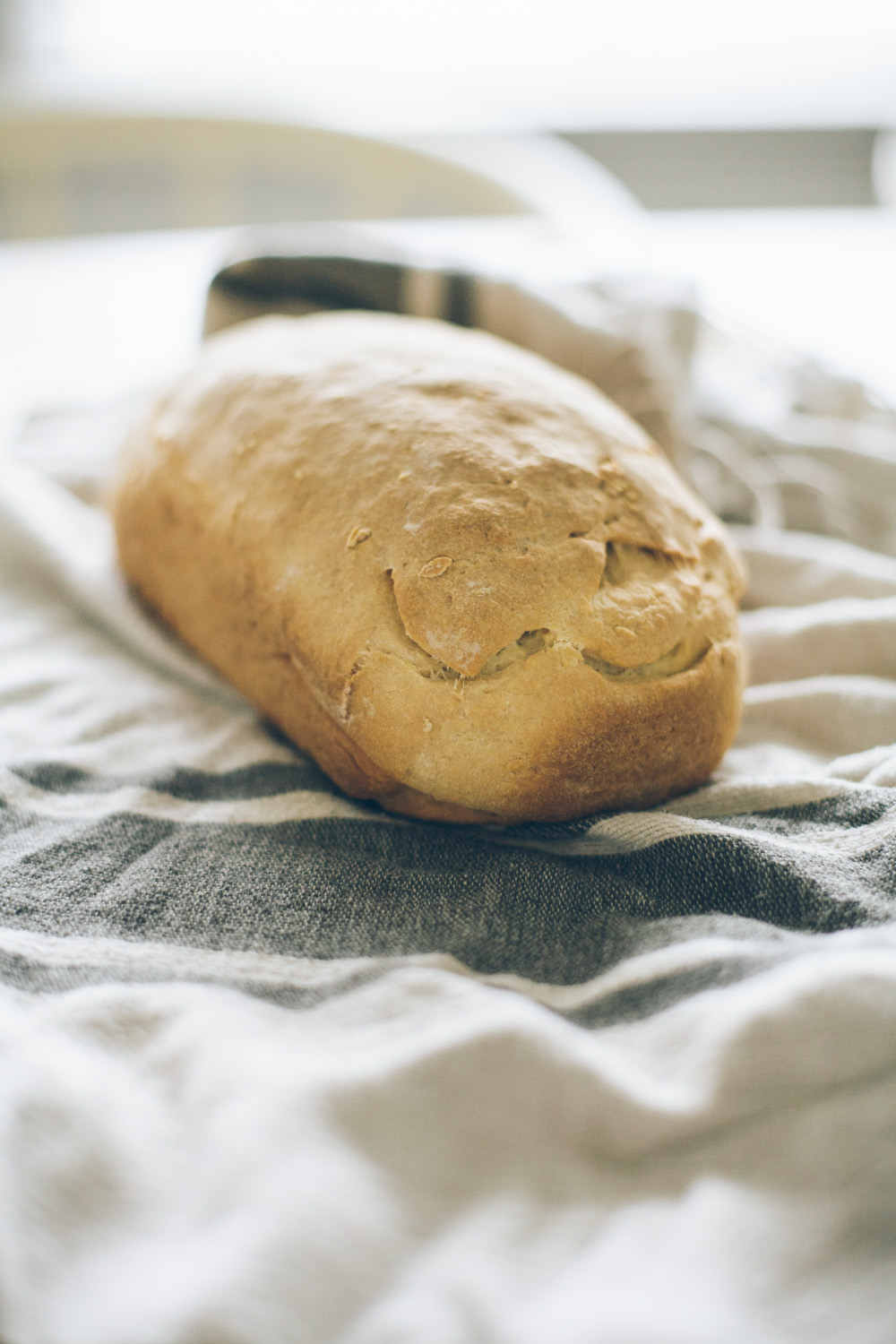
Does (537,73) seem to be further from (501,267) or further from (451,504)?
(451,504)

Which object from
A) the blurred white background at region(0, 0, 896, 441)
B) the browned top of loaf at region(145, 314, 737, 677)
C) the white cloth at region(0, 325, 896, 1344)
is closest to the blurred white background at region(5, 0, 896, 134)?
the blurred white background at region(0, 0, 896, 441)

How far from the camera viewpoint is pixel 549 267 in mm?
938

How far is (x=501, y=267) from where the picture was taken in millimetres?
873

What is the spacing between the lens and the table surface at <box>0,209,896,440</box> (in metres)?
1.00

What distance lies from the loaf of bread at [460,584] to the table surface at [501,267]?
1.31 ft

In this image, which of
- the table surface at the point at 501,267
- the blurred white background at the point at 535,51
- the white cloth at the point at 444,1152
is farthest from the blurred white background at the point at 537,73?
the white cloth at the point at 444,1152

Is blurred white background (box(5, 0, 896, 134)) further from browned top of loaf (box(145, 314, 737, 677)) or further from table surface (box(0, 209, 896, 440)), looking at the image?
browned top of loaf (box(145, 314, 737, 677))

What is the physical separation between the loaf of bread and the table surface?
1.31 ft

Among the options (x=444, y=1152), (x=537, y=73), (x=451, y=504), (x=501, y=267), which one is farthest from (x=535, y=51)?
(x=444, y=1152)

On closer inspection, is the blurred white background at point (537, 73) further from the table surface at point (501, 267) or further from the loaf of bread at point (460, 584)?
the loaf of bread at point (460, 584)

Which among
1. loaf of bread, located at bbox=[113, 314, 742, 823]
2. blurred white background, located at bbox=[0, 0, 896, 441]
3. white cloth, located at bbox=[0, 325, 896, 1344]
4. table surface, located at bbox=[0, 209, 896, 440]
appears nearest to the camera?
white cloth, located at bbox=[0, 325, 896, 1344]

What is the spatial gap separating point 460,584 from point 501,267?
543mm

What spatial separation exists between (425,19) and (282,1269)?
93.5 inches

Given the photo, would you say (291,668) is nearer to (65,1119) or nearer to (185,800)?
(185,800)
